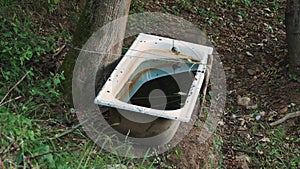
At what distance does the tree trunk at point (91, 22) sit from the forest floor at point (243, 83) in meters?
0.19

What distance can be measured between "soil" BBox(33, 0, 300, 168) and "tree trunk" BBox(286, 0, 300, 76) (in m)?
0.12

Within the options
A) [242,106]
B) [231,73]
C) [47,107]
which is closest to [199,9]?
[231,73]

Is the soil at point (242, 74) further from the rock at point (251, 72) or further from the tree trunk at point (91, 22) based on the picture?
the tree trunk at point (91, 22)

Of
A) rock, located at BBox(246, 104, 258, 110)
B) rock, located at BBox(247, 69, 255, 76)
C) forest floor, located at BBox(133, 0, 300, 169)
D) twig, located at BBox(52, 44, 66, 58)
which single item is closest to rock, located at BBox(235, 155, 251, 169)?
forest floor, located at BBox(133, 0, 300, 169)

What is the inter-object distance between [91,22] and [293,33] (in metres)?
1.94

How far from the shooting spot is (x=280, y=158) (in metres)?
3.97

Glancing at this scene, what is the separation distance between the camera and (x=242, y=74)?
4.94 metres

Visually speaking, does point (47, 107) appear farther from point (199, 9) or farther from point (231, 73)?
point (199, 9)

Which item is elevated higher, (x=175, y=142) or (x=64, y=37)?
(x=64, y=37)

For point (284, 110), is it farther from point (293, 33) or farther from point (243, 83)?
point (293, 33)

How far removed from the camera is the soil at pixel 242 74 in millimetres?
3846

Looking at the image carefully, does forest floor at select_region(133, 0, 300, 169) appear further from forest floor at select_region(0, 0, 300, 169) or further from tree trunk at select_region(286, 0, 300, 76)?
tree trunk at select_region(286, 0, 300, 76)

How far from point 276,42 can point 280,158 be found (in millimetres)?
1757

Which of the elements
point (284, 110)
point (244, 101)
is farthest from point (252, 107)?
point (284, 110)
